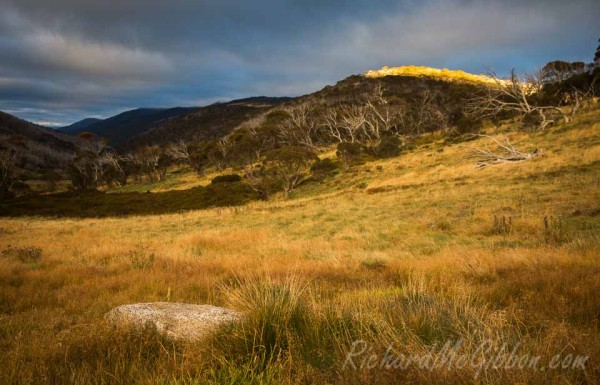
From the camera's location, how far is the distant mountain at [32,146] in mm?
Result: 98812

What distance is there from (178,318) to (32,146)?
145756 millimetres

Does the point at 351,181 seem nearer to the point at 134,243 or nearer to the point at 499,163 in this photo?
the point at 499,163

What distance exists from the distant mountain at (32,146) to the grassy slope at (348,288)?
86.3 meters

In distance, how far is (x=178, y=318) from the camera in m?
4.11

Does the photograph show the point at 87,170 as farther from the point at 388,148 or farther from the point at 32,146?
the point at 32,146

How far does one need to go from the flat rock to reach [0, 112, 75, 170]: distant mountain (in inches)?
3595

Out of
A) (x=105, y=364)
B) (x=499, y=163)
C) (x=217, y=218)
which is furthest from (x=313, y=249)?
(x=499, y=163)

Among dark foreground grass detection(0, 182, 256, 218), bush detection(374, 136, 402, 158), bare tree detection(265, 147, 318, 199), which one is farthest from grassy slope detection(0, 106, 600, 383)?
bush detection(374, 136, 402, 158)

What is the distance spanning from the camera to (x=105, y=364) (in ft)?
10.4

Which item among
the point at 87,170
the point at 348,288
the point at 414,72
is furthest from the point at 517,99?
the point at 414,72

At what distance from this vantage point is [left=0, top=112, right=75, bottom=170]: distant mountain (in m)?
98.8

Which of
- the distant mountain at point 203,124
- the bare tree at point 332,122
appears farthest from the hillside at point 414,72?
the bare tree at point 332,122

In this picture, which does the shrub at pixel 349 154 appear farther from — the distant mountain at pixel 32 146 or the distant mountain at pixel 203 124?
the distant mountain at pixel 203 124

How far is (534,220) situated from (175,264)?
34.6ft
